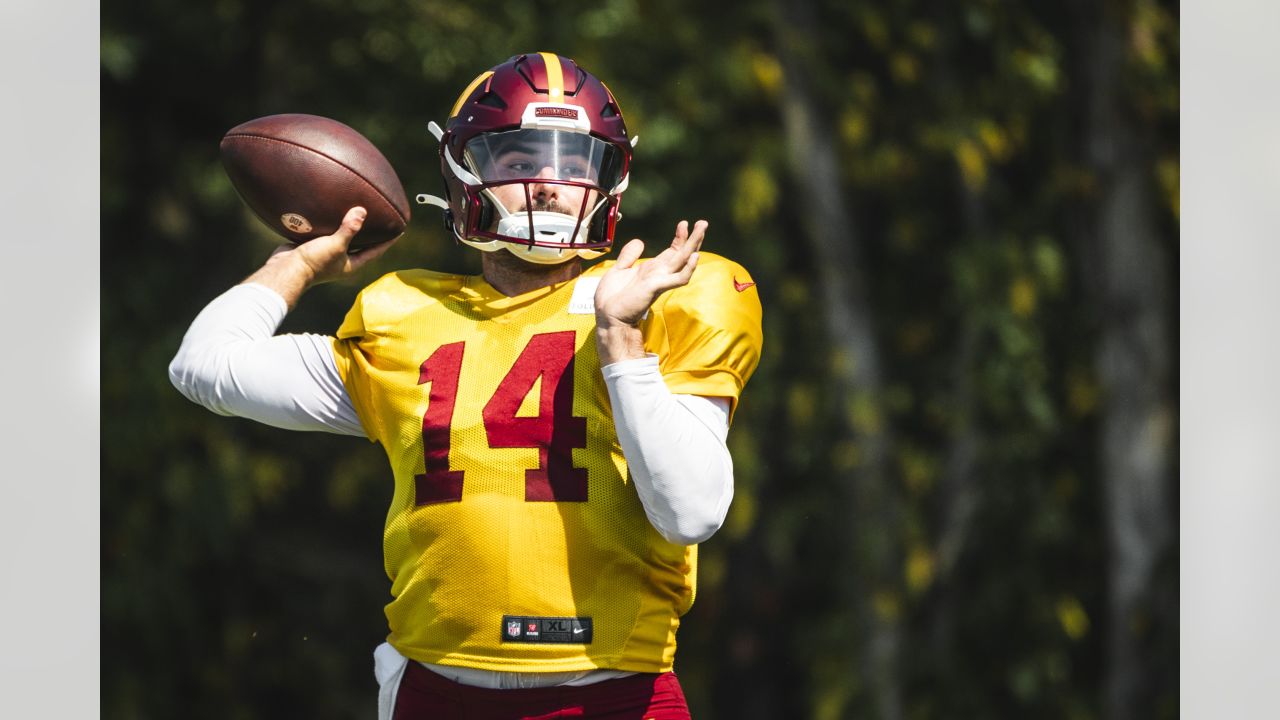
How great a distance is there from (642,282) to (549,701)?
2.35 feet

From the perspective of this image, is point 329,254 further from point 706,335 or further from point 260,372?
point 706,335

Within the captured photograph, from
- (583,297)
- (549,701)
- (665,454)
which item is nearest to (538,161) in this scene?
(583,297)

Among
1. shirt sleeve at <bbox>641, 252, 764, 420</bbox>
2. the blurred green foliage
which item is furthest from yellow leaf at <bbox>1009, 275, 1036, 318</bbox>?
shirt sleeve at <bbox>641, 252, 764, 420</bbox>

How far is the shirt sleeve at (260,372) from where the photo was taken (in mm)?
2957

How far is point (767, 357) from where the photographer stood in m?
8.13

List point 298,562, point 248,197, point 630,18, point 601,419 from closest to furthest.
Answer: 1. point 601,419
2. point 248,197
3. point 630,18
4. point 298,562

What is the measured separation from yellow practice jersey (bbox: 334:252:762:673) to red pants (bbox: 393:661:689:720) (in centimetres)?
4

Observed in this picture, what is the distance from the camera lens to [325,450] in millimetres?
8562

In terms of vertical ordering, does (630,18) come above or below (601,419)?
above

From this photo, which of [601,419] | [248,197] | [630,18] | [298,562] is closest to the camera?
[601,419]

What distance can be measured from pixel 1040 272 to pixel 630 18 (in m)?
2.45

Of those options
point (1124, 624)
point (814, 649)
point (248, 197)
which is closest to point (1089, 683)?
point (1124, 624)

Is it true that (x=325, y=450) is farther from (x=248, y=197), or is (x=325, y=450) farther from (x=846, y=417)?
(x=248, y=197)

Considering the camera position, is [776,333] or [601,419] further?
[776,333]
